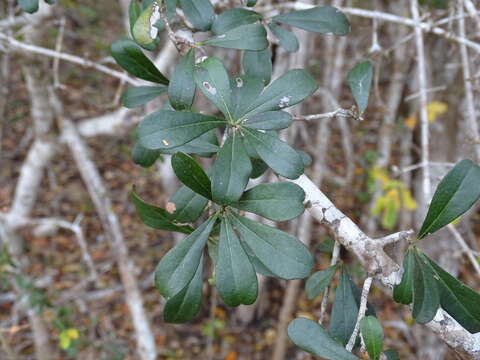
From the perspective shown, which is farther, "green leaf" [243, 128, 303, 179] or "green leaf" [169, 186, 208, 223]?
"green leaf" [169, 186, 208, 223]

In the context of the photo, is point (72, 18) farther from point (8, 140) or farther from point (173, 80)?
point (173, 80)

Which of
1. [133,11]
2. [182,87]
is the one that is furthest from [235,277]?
[133,11]

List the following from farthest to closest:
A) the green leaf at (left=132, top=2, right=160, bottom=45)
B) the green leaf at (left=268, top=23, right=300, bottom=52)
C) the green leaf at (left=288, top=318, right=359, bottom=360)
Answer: the green leaf at (left=268, top=23, right=300, bottom=52) < the green leaf at (left=132, top=2, right=160, bottom=45) < the green leaf at (left=288, top=318, right=359, bottom=360)

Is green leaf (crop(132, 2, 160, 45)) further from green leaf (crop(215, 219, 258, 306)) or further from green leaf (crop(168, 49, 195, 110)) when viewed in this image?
green leaf (crop(215, 219, 258, 306))

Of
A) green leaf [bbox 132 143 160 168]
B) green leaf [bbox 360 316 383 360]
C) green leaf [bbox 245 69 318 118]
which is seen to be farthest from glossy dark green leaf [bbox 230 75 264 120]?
green leaf [bbox 360 316 383 360]

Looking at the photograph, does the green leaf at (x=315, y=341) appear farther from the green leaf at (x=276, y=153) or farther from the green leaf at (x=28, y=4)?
the green leaf at (x=28, y=4)

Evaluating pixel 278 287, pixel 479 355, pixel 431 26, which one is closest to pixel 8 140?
pixel 278 287
